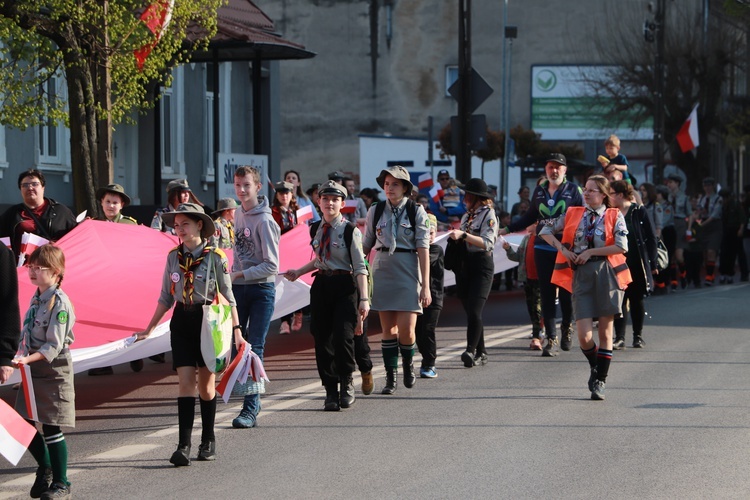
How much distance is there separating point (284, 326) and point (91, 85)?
3747 mm

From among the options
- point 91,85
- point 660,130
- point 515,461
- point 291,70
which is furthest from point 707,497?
point 291,70

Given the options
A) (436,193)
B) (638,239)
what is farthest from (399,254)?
(436,193)

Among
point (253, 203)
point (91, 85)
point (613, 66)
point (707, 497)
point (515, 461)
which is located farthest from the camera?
point (613, 66)

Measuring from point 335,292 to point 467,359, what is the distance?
3.12m

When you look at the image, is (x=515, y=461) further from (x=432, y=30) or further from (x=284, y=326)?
(x=432, y=30)

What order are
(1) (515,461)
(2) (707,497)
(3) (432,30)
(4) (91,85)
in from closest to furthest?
(2) (707,497)
(1) (515,461)
(4) (91,85)
(3) (432,30)

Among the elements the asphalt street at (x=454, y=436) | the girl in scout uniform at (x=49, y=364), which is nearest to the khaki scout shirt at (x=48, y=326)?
the girl in scout uniform at (x=49, y=364)

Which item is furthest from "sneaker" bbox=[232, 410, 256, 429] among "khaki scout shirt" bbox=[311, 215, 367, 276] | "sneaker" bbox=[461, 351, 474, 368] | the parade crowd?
"sneaker" bbox=[461, 351, 474, 368]

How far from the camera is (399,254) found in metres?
11.6

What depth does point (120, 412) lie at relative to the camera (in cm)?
1109

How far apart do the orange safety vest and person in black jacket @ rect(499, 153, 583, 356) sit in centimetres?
189

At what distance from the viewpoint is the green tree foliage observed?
16281mm

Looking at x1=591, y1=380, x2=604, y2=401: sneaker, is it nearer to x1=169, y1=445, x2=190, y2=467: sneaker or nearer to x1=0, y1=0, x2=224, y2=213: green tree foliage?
x1=169, y1=445, x2=190, y2=467: sneaker

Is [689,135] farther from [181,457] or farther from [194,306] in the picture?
[181,457]
